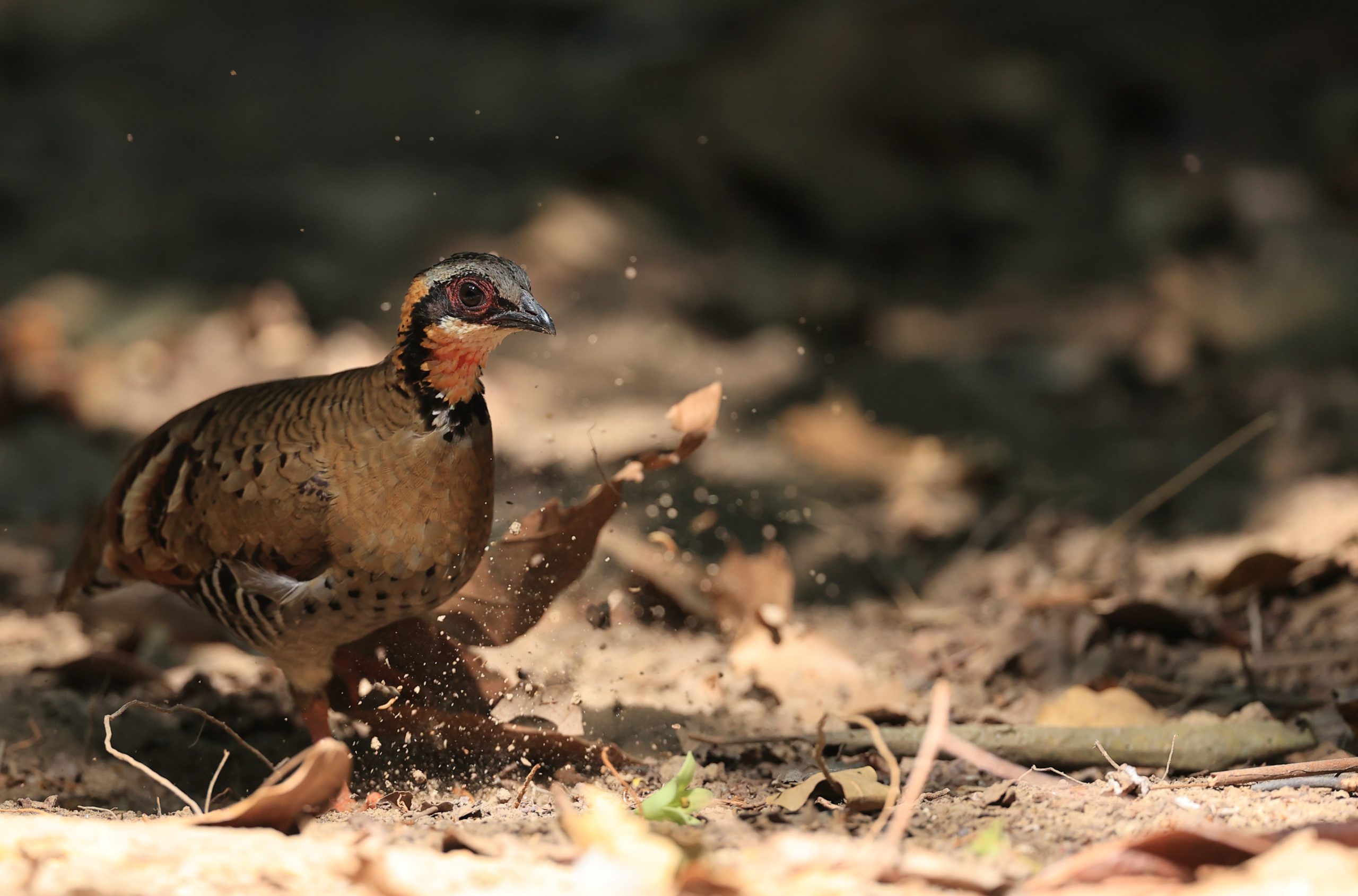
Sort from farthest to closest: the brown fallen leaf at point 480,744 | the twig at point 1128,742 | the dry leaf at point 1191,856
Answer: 1. the brown fallen leaf at point 480,744
2. the twig at point 1128,742
3. the dry leaf at point 1191,856

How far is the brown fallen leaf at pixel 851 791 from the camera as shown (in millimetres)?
2314

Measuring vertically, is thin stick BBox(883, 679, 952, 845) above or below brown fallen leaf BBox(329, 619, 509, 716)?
above

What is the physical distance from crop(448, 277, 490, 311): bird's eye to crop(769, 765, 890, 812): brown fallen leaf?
Result: 1157 mm

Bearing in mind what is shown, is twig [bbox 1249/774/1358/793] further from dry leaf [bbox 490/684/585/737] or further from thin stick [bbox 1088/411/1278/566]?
thin stick [bbox 1088/411/1278/566]

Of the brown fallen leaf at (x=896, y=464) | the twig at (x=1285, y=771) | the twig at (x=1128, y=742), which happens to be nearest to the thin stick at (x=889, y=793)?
the twig at (x=1128, y=742)

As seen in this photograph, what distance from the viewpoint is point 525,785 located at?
8.73ft

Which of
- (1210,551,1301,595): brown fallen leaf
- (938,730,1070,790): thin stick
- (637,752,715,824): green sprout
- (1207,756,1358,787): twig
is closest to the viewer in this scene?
(938,730,1070,790): thin stick

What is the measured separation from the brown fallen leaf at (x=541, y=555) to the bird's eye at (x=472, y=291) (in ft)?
1.87

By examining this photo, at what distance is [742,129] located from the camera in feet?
23.7

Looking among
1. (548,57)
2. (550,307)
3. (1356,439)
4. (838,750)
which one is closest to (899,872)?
(838,750)

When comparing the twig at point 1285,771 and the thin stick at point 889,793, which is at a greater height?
the thin stick at point 889,793

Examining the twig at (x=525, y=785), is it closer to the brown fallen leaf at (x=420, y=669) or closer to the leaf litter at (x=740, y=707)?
the leaf litter at (x=740, y=707)

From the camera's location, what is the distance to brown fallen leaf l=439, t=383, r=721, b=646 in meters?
2.94

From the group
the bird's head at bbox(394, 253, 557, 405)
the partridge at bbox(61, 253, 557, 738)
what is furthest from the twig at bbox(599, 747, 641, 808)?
the bird's head at bbox(394, 253, 557, 405)
